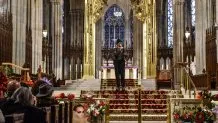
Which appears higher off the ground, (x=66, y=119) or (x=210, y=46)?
(x=210, y=46)

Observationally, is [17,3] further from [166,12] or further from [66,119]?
[166,12]

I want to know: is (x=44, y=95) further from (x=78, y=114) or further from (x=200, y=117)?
(x=200, y=117)

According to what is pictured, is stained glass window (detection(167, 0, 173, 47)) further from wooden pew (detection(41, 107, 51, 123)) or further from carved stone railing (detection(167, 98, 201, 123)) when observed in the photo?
wooden pew (detection(41, 107, 51, 123))

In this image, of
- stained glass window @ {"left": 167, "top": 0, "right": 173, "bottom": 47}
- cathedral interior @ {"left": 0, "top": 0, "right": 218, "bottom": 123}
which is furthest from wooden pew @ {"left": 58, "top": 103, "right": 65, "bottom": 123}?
stained glass window @ {"left": 167, "top": 0, "right": 173, "bottom": 47}

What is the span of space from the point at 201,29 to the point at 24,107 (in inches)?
950

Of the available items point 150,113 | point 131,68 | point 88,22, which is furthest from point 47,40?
point 150,113

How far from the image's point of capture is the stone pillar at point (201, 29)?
27.3m

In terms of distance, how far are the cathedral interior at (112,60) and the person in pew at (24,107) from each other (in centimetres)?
4

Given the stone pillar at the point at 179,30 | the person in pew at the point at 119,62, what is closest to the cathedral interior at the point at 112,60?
the stone pillar at the point at 179,30

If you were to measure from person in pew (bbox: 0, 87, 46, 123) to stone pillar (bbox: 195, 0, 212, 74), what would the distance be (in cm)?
2279

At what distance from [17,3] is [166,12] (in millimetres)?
20958

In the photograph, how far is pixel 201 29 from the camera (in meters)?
28.1

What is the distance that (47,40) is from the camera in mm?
35938

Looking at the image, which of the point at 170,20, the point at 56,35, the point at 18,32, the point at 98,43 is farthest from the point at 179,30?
the point at 18,32
